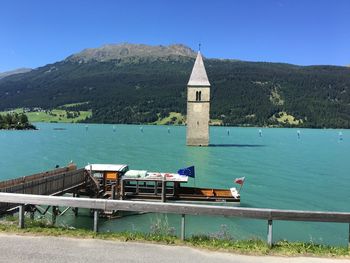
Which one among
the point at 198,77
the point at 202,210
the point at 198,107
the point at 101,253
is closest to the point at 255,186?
the point at 202,210

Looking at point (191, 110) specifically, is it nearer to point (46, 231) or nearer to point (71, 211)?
point (71, 211)

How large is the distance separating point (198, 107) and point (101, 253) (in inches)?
3227

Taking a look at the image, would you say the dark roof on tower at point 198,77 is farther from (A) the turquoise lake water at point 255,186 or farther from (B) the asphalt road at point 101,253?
(B) the asphalt road at point 101,253

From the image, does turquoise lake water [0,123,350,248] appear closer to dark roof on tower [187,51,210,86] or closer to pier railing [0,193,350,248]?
pier railing [0,193,350,248]

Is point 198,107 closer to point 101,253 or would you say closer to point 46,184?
point 46,184

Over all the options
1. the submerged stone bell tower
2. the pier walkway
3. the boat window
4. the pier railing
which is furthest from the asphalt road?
the submerged stone bell tower

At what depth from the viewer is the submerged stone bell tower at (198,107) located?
298 ft

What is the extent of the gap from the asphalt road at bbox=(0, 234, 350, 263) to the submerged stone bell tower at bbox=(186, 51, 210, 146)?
8046 cm

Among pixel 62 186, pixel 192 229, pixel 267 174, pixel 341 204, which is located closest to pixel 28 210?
pixel 62 186

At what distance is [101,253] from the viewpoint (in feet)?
32.1

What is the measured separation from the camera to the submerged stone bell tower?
90.7 m

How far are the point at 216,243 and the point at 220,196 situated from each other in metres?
21.5

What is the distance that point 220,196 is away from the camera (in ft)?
106

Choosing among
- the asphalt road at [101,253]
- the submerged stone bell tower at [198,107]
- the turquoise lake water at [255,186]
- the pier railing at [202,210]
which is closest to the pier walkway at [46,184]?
the turquoise lake water at [255,186]
